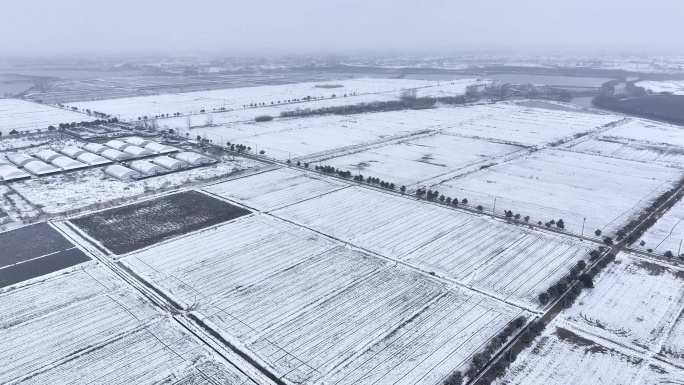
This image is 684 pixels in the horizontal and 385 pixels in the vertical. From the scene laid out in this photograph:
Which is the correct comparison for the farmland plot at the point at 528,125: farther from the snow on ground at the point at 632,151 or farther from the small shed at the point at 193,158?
the small shed at the point at 193,158

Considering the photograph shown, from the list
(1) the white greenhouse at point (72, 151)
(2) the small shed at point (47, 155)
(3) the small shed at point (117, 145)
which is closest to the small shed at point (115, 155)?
(3) the small shed at point (117, 145)

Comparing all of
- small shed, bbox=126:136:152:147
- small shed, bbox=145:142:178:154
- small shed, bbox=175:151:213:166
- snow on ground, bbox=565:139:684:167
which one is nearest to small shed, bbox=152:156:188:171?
small shed, bbox=175:151:213:166

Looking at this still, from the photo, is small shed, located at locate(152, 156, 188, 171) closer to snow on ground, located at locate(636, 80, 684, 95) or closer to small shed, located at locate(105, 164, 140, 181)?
small shed, located at locate(105, 164, 140, 181)

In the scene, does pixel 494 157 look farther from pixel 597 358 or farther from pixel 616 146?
pixel 597 358

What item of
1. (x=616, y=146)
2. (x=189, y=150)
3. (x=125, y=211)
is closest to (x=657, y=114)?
(x=616, y=146)

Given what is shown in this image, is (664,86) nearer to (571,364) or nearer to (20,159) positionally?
(571,364)

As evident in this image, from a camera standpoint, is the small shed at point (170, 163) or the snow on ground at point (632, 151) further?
the snow on ground at point (632, 151)
